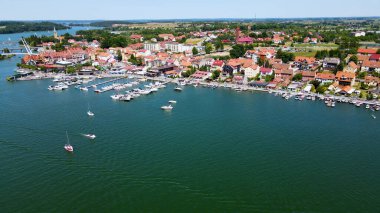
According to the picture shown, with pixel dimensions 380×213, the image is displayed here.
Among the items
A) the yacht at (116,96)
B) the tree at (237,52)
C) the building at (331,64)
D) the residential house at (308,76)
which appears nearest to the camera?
the yacht at (116,96)

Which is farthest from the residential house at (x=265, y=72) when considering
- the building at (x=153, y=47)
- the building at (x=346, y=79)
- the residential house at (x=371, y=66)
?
the building at (x=153, y=47)

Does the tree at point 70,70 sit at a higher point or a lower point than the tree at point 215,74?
higher

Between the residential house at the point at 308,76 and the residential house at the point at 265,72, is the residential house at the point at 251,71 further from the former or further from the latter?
the residential house at the point at 308,76

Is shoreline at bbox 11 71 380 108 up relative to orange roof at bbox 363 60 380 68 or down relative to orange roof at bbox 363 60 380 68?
down

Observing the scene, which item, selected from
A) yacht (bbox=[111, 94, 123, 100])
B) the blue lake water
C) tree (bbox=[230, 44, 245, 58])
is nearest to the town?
tree (bbox=[230, 44, 245, 58])

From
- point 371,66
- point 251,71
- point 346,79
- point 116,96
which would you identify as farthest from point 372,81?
point 116,96

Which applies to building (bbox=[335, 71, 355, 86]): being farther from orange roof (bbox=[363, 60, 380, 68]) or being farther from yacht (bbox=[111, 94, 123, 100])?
yacht (bbox=[111, 94, 123, 100])

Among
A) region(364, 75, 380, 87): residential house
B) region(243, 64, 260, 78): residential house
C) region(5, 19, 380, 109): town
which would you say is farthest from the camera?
region(243, 64, 260, 78): residential house

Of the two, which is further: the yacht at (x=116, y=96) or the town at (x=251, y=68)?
the town at (x=251, y=68)

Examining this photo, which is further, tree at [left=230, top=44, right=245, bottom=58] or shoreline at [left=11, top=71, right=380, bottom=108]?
tree at [left=230, top=44, right=245, bottom=58]

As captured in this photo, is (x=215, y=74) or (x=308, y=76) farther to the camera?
(x=215, y=74)

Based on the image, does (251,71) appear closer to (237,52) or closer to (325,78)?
(325,78)
